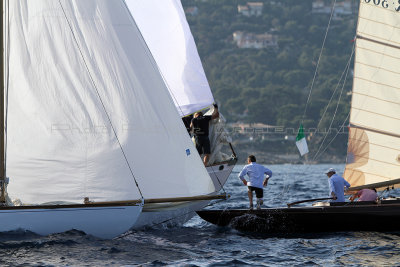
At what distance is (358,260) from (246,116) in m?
123

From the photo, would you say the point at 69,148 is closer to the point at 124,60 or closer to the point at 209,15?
the point at 124,60

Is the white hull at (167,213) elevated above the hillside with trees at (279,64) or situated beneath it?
situated beneath

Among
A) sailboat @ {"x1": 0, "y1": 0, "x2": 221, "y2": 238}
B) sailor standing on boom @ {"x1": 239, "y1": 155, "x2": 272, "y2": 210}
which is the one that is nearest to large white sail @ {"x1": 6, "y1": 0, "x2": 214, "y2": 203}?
sailboat @ {"x1": 0, "y1": 0, "x2": 221, "y2": 238}

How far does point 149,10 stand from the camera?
20.2 metres

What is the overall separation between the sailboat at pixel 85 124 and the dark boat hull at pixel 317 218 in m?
2.21

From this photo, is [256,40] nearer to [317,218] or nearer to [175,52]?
[175,52]

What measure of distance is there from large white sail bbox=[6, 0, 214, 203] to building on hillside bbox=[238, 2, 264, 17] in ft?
596

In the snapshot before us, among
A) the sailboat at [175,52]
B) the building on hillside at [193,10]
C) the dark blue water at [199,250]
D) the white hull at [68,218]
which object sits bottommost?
the dark blue water at [199,250]

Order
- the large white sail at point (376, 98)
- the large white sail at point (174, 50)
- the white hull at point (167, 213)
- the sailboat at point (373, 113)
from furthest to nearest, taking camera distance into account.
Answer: the large white sail at point (174, 50) < the large white sail at point (376, 98) < the sailboat at point (373, 113) < the white hull at point (167, 213)

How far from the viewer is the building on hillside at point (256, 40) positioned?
173 meters

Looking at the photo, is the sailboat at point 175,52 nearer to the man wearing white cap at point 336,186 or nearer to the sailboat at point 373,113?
the sailboat at point 373,113

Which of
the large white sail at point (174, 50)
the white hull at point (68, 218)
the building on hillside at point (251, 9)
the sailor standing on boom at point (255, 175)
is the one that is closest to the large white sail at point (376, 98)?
the sailor standing on boom at point (255, 175)

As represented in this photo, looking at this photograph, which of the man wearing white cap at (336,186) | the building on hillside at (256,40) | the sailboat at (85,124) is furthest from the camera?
the building on hillside at (256,40)

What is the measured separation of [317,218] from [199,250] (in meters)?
2.80
